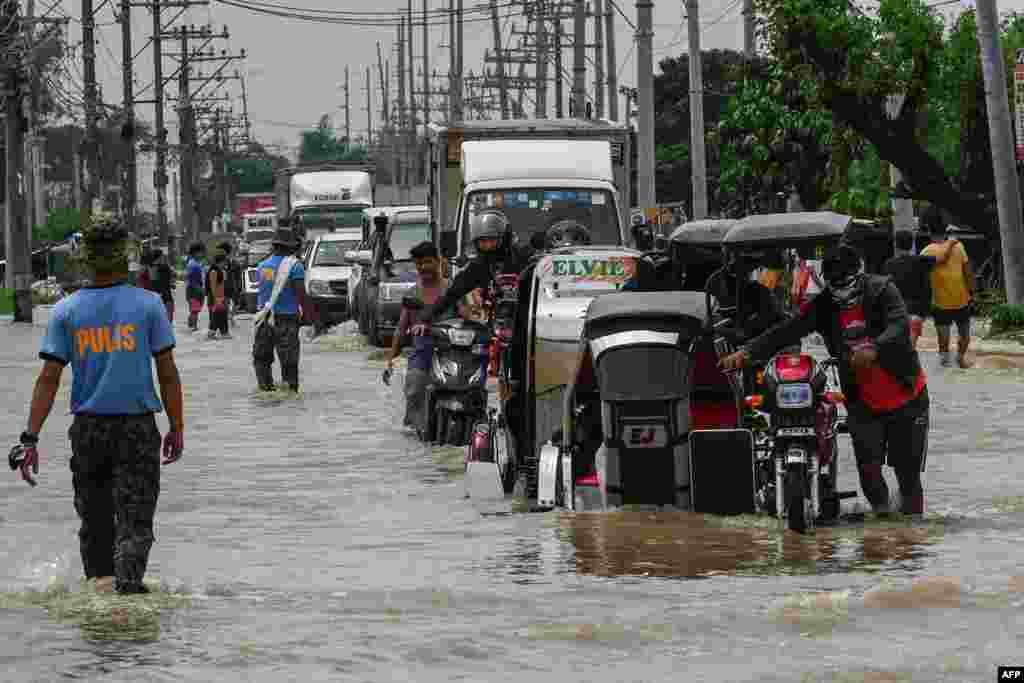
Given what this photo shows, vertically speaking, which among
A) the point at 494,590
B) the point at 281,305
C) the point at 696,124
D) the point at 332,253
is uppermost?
→ the point at 696,124

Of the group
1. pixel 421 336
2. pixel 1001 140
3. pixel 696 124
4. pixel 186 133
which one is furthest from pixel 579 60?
pixel 186 133

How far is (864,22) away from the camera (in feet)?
113

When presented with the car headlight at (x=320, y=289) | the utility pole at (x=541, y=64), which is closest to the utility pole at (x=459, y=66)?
the utility pole at (x=541, y=64)

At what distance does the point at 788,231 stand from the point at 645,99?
27.7m

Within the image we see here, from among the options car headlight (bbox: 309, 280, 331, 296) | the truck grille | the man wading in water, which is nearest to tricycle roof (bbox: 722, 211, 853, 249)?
the truck grille

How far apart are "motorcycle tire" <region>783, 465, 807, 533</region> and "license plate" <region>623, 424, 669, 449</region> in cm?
92

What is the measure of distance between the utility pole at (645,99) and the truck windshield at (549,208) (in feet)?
44.7

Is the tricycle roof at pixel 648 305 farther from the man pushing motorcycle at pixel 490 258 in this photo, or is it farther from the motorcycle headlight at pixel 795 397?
the man pushing motorcycle at pixel 490 258

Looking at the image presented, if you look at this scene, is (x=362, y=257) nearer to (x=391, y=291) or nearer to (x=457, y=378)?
(x=391, y=291)

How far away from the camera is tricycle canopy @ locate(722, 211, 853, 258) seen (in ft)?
39.4

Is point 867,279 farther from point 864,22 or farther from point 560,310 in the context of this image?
point 864,22

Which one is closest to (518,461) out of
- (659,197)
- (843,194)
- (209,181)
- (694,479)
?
(694,479)

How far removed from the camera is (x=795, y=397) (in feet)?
38.7

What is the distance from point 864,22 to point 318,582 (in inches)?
993
